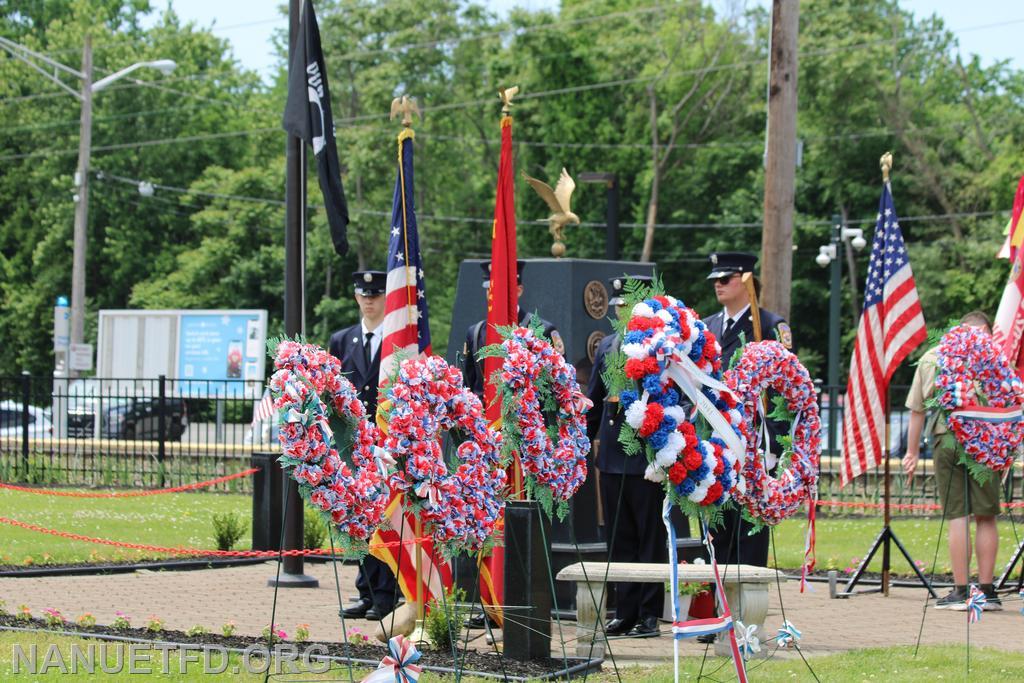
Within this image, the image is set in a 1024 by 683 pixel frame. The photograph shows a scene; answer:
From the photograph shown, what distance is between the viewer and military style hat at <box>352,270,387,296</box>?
9.61 meters

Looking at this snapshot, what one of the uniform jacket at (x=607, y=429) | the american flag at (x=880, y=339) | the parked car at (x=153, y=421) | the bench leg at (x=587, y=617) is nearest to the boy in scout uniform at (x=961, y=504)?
the american flag at (x=880, y=339)

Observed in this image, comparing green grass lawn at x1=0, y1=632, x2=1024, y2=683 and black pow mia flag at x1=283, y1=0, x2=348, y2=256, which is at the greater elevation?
black pow mia flag at x1=283, y1=0, x2=348, y2=256

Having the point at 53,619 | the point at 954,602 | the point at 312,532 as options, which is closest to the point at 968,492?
the point at 954,602

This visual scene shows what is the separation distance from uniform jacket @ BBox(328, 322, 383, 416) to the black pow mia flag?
1.31 m

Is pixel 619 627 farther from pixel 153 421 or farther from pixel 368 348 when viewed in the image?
pixel 153 421

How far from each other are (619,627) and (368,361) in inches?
96.8

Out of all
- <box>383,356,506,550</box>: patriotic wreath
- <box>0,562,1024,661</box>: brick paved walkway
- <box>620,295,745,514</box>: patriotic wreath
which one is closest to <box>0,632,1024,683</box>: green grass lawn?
<box>0,562,1024,661</box>: brick paved walkway

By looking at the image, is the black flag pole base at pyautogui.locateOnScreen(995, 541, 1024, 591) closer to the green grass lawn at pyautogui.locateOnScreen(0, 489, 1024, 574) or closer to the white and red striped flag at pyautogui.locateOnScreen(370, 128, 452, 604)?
the green grass lawn at pyautogui.locateOnScreen(0, 489, 1024, 574)

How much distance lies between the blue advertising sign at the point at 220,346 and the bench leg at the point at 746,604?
21.9 m

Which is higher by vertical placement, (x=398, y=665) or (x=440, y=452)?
(x=440, y=452)

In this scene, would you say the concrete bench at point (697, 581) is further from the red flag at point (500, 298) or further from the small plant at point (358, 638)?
the small plant at point (358, 638)

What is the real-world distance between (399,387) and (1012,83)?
46.6m

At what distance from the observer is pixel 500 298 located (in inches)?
333

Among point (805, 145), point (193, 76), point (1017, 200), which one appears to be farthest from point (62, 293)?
point (1017, 200)
